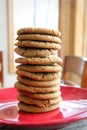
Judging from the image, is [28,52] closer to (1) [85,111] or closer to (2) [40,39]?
(2) [40,39]

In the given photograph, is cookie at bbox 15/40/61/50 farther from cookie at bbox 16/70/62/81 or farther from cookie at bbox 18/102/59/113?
cookie at bbox 18/102/59/113

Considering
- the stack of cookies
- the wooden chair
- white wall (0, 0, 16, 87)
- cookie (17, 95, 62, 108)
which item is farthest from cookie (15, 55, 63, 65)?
white wall (0, 0, 16, 87)

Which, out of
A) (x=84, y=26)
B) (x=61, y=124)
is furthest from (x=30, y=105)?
(x=84, y=26)

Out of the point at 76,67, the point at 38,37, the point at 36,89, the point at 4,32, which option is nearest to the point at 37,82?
the point at 36,89

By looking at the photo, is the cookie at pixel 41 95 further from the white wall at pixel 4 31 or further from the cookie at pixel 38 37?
the white wall at pixel 4 31

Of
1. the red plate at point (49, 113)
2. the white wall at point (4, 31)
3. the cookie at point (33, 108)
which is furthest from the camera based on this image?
the white wall at point (4, 31)

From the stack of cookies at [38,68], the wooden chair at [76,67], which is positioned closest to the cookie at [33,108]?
the stack of cookies at [38,68]
